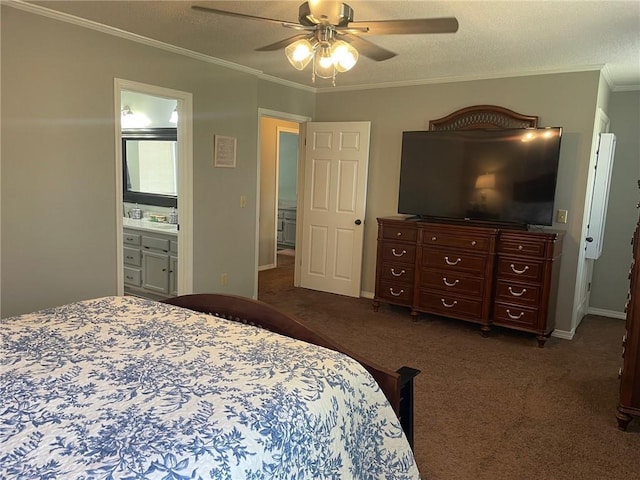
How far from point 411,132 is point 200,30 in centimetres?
225

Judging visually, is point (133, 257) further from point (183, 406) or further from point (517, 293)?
point (183, 406)

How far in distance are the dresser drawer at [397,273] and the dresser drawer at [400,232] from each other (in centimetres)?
26

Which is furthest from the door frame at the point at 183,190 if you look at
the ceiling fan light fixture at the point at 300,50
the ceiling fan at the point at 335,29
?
the ceiling fan light fixture at the point at 300,50

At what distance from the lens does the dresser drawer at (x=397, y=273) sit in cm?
464

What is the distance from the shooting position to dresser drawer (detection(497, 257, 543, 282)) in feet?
13.1

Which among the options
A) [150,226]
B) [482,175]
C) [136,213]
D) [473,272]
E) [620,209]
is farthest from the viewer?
[136,213]

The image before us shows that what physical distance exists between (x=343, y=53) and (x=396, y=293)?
2.86 meters

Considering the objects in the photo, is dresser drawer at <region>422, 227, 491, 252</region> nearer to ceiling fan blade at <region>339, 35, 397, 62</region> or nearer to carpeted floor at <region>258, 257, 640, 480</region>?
Answer: carpeted floor at <region>258, 257, 640, 480</region>

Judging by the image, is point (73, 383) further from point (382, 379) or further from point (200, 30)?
point (200, 30)

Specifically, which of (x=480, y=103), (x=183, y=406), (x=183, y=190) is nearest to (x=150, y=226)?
(x=183, y=190)

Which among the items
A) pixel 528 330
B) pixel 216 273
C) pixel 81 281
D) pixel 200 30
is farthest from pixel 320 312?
pixel 200 30

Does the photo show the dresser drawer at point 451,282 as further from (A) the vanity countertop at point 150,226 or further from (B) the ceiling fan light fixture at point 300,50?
(B) the ceiling fan light fixture at point 300,50

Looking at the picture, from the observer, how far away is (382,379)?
1835mm

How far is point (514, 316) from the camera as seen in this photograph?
412cm
